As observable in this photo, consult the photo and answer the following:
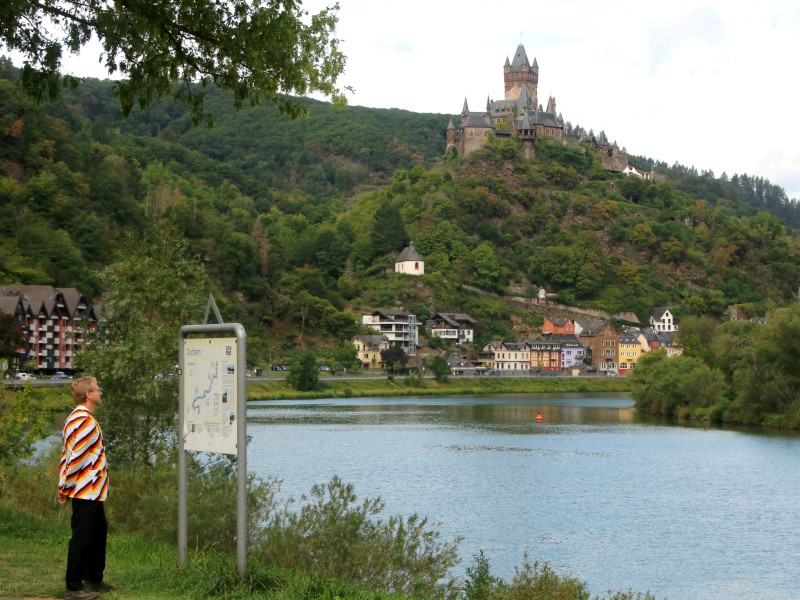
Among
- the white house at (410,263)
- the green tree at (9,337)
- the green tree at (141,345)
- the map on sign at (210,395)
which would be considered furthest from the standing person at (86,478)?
the white house at (410,263)

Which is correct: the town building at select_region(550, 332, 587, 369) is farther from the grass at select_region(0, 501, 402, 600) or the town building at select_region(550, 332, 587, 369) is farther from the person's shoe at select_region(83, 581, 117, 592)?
the person's shoe at select_region(83, 581, 117, 592)

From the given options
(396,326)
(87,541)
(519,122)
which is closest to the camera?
(87,541)

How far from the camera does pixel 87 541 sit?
9.45 meters

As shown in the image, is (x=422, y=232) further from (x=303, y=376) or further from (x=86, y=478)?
(x=86, y=478)

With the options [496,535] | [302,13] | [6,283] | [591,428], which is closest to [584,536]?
[496,535]

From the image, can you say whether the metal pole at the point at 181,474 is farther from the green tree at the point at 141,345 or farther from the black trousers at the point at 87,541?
the green tree at the point at 141,345

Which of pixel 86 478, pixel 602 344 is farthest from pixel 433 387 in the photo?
pixel 86 478

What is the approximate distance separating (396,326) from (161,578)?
111549 millimetres

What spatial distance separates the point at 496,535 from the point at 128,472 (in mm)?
10462

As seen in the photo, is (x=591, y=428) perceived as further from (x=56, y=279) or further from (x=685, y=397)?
(x=56, y=279)

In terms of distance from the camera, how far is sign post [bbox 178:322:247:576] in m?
10.1

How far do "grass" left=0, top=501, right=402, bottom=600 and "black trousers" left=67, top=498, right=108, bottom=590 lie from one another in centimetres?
29

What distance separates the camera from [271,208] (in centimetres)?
17512

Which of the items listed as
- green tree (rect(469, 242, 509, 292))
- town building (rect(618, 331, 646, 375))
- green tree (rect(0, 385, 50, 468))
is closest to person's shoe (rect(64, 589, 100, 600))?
green tree (rect(0, 385, 50, 468))
